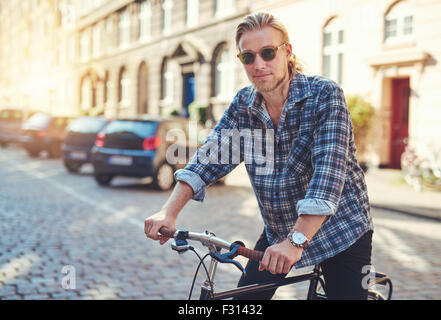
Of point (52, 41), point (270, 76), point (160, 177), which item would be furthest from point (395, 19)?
point (52, 41)

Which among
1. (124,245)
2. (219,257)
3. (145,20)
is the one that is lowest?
(124,245)

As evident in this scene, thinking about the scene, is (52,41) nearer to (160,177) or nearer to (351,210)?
(160,177)

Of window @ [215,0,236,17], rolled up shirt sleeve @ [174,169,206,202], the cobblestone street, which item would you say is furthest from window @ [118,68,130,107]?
rolled up shirt sleeve @ [174,169,206,202]

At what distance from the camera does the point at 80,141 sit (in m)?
14.5

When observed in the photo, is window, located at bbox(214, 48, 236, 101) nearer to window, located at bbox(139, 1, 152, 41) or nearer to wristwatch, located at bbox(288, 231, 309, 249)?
window, located at bbox(139, 1, 152, 41)

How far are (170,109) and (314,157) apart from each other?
23.0 m

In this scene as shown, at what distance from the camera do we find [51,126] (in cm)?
1883

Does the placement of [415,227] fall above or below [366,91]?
below

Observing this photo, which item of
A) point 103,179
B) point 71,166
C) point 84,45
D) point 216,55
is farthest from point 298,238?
point 84,45

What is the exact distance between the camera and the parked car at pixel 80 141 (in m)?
14.4

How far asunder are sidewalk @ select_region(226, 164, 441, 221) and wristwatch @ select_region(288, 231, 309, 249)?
24.2ft

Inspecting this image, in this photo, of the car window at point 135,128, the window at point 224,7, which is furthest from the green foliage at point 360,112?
the window at point 224,7

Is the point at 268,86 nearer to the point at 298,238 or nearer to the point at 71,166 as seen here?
the point at 298,238

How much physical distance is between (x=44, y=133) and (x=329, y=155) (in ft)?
58.6
